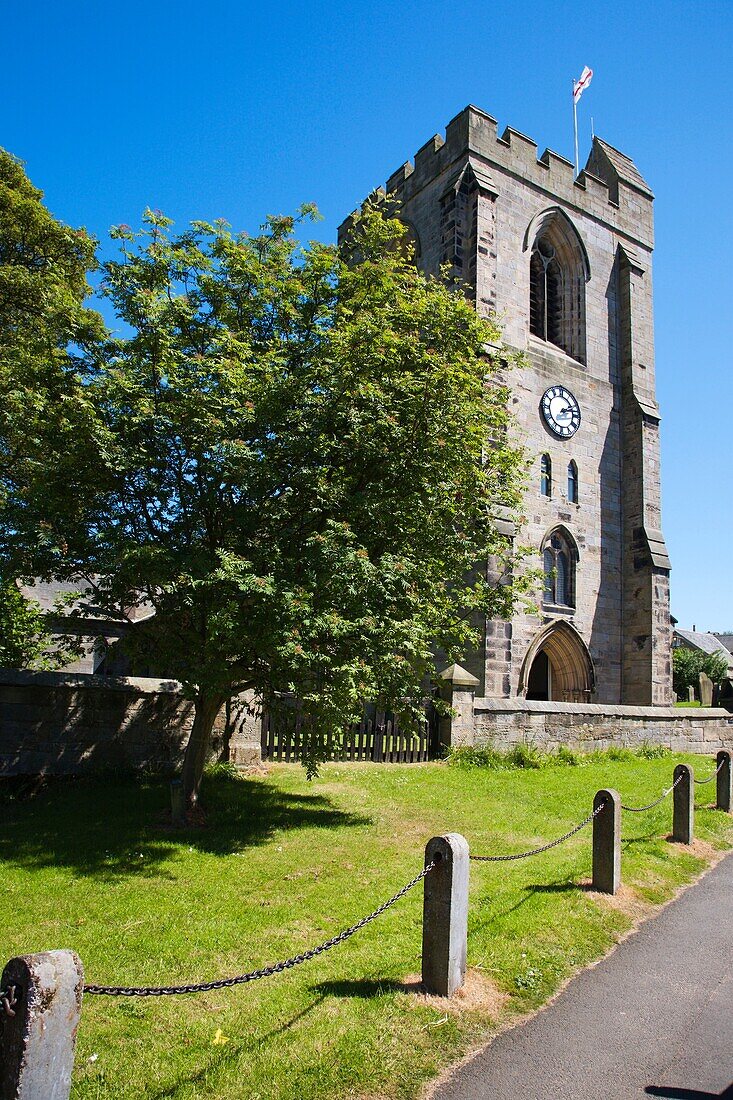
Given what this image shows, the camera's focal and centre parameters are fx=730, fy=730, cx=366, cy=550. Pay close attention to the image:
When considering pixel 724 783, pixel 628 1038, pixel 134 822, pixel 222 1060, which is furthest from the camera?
pixel 724 783

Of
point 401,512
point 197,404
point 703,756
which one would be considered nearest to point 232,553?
point 197,404

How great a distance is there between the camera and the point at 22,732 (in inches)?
414

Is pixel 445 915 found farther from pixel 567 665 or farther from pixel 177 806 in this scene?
pixel 567 665

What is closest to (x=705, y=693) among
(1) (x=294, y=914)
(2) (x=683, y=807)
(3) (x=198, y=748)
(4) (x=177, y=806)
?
(2) (x=683, y=807)

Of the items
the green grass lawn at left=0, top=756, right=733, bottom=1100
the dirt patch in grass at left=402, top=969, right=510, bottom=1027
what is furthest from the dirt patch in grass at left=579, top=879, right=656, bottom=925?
the dirt patch in grass at left=402, top=969, right=510, bottom=1027

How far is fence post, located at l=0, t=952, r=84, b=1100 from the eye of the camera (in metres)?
2.71

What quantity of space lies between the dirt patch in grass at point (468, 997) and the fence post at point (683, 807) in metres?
5.20

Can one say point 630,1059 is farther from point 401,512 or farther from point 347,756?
point 347,756

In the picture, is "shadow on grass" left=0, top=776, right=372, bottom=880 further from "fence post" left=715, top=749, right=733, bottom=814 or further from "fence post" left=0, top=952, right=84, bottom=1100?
"fence post" left=715, top=749, right=733, bottom=814

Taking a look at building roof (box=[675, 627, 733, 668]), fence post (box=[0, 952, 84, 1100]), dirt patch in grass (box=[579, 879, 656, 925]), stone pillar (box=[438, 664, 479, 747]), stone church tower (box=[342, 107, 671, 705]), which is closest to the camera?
fence post (box=[0, 952, 84, 1100])

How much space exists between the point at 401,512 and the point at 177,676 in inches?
138

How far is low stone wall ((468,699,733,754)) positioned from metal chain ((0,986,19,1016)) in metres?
12.7

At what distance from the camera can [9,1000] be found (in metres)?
2.75

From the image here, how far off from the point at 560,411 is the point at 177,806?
57.6ft
